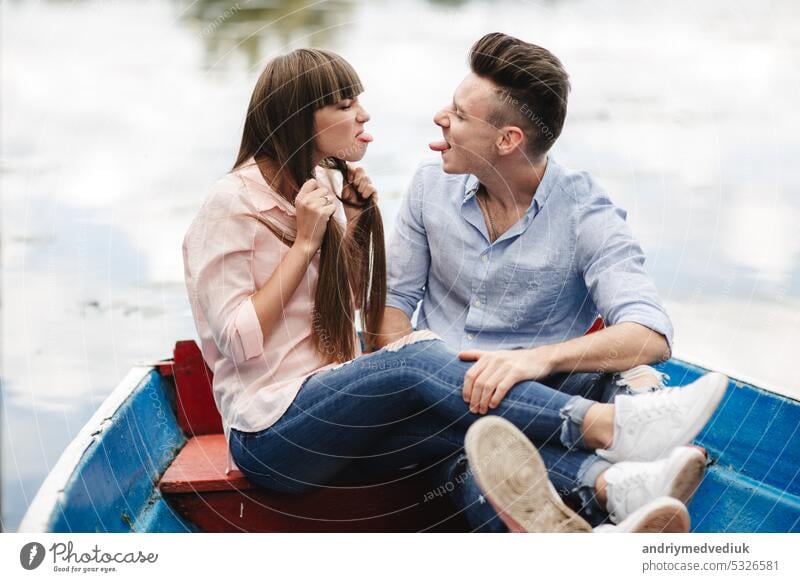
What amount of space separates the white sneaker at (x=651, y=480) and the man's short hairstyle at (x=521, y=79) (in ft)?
1.47

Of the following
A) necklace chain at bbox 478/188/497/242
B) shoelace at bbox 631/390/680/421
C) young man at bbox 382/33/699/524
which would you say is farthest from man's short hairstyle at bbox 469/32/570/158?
shoelace at bbox 631/390/680/421

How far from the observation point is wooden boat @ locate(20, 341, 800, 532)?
42.0 inches

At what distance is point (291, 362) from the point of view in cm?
108

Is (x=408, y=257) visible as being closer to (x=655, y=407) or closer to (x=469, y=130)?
(x=469, y=130)

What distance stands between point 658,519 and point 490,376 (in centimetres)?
21

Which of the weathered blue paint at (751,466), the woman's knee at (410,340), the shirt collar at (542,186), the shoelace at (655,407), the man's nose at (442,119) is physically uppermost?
the man's nose at (442,119)

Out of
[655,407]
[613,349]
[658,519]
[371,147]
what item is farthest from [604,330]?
[371,147]

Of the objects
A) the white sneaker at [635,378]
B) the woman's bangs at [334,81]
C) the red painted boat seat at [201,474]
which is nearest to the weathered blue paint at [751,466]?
the white sneaker at [635,378]

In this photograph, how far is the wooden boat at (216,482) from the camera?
107cm

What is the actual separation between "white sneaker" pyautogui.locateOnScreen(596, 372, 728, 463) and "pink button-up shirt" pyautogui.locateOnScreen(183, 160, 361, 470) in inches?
13.0

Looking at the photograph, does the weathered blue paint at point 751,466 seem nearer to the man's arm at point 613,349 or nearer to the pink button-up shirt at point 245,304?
the man's arm at point 613,349

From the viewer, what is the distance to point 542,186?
1.23 m

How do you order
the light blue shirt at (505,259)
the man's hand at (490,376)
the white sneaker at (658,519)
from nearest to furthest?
the white sneaker at (658,519) < the man's hand at (490,376) < the light blue shirt at (505,259)
